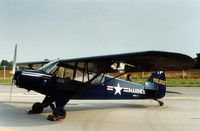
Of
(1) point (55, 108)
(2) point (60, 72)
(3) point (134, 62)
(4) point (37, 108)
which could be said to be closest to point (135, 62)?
(3) point (134, 62)

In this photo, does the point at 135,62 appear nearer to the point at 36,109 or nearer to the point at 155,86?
the point at 155,86

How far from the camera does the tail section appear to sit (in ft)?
49.7

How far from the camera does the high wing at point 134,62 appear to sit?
424 inches

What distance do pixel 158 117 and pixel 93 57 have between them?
8.79 feet

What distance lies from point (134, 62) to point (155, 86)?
3.21 metres

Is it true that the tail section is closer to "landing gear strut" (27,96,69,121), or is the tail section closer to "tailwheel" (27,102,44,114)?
"landing gear strut" (27,96,69,121)

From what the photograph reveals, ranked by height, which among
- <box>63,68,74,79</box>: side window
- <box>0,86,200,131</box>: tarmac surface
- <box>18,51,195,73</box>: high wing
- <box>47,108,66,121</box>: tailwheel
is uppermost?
<box>18,51,195,73</box>: high wing

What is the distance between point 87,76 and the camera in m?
12.8

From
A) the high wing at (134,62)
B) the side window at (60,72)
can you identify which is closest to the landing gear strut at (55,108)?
the side window at (60,72)

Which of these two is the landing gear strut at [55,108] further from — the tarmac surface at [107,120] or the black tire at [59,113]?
the tarmac surface at [107,120]

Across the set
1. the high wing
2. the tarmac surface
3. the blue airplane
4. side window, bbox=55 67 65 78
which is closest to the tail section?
the blue airplane

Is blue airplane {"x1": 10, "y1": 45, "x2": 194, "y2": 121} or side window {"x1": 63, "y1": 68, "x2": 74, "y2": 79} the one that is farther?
side window {"x1": 63, "y1": 68, "x2": 74, "y2": 79}

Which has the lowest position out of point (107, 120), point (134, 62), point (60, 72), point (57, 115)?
point (107, 120)

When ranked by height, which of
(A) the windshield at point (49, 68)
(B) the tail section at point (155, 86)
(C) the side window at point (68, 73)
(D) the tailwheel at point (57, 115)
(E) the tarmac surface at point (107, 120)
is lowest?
(E) the tarmac surface at point (107, 120)
